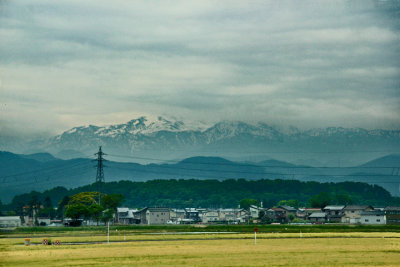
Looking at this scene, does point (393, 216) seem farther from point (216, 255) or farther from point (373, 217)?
point (216, 255)

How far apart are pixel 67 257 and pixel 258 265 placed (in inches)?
827

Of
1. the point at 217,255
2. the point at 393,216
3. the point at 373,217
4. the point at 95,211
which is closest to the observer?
Answer: the point at 217,255

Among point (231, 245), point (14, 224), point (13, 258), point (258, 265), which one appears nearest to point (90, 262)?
point (13, 258)

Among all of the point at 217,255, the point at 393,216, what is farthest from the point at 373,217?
the point at 217,255

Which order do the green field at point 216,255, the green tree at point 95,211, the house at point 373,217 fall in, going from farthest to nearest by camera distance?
1. the house at point 373,217
2. the green tree at point 95,211
3. the green field at point 216,255

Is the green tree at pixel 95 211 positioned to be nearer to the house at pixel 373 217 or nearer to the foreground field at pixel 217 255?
the house at pixel 373 217

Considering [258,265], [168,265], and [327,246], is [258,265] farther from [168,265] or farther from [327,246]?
[327,246]

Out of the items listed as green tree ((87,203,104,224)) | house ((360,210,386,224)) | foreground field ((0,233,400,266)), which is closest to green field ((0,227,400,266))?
foreground field ((0,233,400,266))

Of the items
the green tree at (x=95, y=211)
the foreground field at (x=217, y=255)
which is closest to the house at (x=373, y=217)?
the green tree at (x=95, y=211)

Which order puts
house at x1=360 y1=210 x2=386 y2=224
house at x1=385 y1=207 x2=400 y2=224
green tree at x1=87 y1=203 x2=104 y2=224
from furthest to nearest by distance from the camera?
house at x1=360 y1=210 x2=386 y2=224, house at x1=385 y1=207 x2=400 y2=224, green tree at x1=87 y1=203 x2=104 y2=224

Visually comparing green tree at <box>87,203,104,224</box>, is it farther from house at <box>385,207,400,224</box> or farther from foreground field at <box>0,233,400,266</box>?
house at <box>385,207,400,224</box>

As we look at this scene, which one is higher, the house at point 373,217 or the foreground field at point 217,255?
the house at point 373,217

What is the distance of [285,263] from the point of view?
177 feet

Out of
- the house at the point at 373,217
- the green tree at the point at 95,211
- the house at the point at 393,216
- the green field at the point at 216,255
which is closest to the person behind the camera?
the green field at the point at 216,255
